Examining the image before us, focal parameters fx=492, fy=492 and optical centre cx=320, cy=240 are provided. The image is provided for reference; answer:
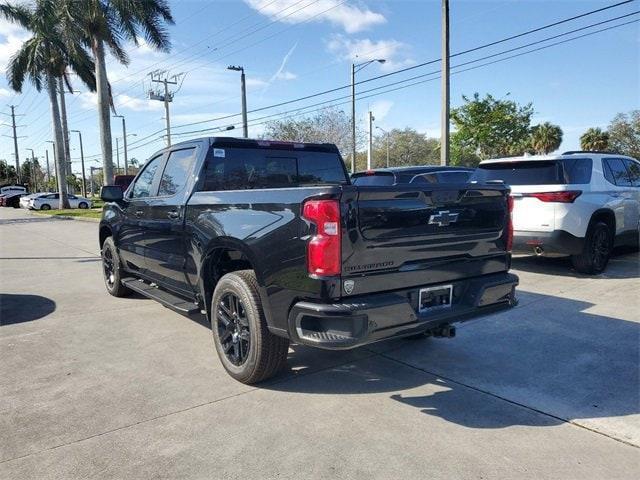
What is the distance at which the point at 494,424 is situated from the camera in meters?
3.23

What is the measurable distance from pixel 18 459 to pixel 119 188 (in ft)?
13.1

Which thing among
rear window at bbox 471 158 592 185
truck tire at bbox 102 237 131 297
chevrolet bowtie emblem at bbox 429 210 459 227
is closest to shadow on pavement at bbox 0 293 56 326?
truck tire at bbox 102 237 131 297

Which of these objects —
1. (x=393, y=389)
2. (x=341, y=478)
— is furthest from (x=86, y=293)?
(x=341, y=478)

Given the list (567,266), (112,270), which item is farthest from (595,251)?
(112,270)

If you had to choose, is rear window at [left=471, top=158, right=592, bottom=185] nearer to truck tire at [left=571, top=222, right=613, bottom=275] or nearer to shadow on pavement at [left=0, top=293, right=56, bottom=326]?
truck tire at [left=571, top=222, right=613, bottom=275]

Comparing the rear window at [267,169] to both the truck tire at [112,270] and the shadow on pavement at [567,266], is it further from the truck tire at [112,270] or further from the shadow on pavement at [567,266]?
the shadow on pavement at [567,266]

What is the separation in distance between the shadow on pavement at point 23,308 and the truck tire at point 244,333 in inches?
129

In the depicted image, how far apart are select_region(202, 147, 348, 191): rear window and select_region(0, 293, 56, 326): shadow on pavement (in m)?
3.26

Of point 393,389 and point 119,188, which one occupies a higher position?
point 119,188

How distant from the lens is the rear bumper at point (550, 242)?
7.28 m

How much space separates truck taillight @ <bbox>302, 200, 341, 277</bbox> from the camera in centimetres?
301

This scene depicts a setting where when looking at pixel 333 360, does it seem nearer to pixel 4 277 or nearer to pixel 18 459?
pixel 18 459

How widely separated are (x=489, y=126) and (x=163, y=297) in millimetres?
38342

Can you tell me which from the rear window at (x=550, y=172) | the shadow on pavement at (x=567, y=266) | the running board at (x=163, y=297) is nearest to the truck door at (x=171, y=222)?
the running board at (x=163, y=297)
